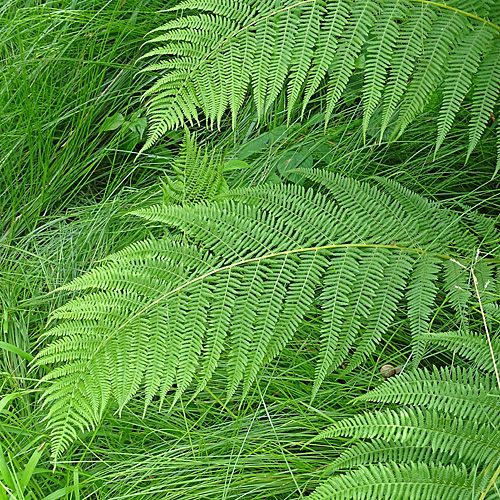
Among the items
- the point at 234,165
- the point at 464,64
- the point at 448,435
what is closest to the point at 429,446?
the point at 448,435

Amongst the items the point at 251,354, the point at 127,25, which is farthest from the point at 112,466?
the point at 127,25

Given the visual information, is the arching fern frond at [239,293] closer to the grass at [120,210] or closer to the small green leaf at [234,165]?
the grass at [120,210]

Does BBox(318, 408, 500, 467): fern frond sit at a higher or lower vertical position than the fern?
lower

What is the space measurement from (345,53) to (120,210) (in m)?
1.38

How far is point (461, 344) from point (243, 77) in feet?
3.37

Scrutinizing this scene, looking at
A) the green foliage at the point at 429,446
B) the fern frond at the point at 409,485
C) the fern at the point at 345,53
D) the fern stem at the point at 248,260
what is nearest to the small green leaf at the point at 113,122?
the fern at the point at 345,53

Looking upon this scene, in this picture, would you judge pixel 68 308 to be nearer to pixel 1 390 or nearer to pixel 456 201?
pixel 1 390

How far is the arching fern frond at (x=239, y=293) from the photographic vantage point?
63.7 inches

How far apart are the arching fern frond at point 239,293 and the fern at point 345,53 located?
307 mm

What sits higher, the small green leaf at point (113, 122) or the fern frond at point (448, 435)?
the fern frond at point (448, 435)

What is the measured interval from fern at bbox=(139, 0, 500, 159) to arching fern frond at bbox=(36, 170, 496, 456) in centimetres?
31

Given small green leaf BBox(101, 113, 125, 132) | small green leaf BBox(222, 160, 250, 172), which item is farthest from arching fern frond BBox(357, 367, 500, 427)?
small green leaf BBox(101, 113, 125, 132)

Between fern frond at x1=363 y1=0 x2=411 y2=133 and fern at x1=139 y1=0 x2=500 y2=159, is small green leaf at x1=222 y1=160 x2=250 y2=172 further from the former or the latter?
fern frond at x1=363 y1=0 x2=411 y2=133

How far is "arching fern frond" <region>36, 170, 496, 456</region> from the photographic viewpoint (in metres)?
1.62
